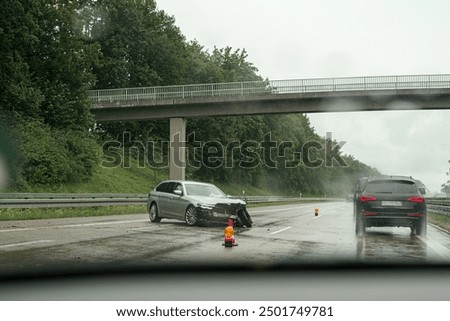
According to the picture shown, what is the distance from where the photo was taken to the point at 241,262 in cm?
615

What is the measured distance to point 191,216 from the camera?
48.6 feet

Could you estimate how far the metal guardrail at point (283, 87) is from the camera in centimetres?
564

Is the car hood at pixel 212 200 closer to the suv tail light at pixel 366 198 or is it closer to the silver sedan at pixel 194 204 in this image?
the silver sedan at pixel 194 204

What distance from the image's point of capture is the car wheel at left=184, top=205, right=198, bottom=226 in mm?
14602

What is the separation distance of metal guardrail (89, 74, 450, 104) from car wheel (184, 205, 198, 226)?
3.22 metres

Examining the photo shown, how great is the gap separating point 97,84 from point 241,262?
6.16 meters

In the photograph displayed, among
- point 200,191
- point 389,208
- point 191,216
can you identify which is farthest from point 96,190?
point 389,208

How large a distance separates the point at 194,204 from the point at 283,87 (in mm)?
6628

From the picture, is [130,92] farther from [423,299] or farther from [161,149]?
[423,299]

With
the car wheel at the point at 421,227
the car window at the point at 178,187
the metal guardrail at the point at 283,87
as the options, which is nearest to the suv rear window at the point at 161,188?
the car window at the point at 178,187

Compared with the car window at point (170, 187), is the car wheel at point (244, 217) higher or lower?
lower

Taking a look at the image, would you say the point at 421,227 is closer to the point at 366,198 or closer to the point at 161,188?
the point at 366,198
